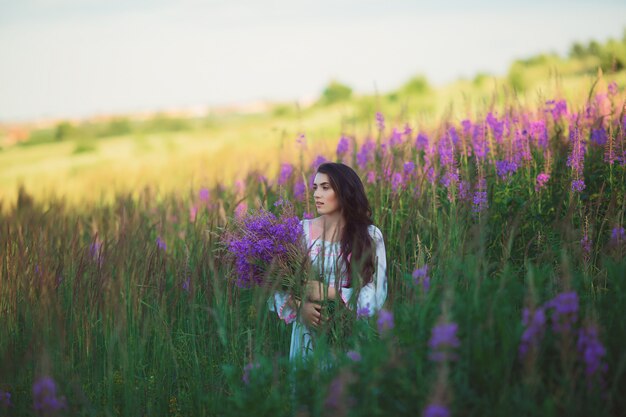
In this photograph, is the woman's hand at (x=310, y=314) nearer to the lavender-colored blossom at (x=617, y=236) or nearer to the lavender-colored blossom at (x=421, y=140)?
the lavender-colored blossom at (x=617, y=236)

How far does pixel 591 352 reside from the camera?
216 cm

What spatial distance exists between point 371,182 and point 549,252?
69.4 inches

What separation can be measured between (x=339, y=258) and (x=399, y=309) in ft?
2.56

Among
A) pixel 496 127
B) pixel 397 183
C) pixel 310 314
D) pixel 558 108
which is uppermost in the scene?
pixel 558 108

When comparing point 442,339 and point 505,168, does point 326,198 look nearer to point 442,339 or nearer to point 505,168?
point 505,168

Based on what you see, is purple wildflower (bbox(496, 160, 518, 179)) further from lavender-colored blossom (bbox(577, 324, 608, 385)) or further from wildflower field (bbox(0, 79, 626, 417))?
lavender-colored blossom (bbox(577, 324, 608, 385))

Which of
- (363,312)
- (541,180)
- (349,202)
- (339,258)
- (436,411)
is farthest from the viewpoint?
(541,180)

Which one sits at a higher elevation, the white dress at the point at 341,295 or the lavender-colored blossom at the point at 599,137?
the lavender-colored blossom at the point at 599,137

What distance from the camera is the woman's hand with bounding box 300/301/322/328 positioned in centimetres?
318

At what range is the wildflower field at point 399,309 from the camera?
2.20 m

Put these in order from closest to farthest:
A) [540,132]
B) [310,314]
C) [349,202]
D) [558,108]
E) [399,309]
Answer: [399,309] → [310,314] → [349,202] → [540,132] → [558,108]

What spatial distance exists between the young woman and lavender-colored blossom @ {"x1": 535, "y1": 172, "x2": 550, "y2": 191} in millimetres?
1267

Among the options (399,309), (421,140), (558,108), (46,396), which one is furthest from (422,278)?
(558,108)

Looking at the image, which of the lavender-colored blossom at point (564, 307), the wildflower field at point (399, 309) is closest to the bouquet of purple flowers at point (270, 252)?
the wildflower field at point (399, 309)
